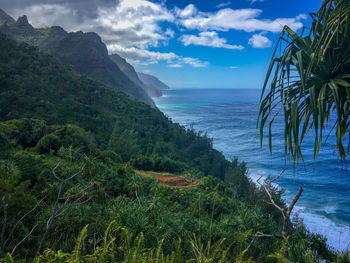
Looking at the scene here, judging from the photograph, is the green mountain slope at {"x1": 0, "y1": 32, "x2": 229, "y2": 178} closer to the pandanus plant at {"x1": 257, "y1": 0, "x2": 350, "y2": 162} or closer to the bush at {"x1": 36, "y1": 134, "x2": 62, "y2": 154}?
the bush at {"x1": 36, "y1": 134, "x2": 62, "y2": 154}

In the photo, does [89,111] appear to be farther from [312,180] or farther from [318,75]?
[312,180]

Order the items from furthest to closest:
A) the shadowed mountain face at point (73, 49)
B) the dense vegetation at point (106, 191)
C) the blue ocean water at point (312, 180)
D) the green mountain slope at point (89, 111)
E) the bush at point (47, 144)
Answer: the shadowed mountain face at point (73, 49) → the green mountain slope at point (89, 111) → the blue ocean water at point (312, 180) → the bush at point (47, 144) → the dense vegetation at point (106, 191)

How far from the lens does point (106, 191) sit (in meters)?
6.31

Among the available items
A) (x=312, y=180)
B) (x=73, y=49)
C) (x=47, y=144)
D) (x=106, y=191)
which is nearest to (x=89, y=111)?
(x=47, y=144)

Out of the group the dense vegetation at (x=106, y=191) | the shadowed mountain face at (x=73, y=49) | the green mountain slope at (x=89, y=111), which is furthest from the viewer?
the shadowed mountain face at (x=73, y=49)

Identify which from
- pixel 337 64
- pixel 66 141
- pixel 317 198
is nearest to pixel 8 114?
pixel 66 141

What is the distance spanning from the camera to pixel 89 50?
3356 inches

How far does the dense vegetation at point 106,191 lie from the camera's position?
2820mm

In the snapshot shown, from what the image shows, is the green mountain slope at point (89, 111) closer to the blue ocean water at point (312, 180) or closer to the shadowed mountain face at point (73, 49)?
the blue ocean water at point (312, 180)

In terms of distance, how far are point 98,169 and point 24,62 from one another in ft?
108

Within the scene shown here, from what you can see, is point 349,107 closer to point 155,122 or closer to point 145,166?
point 145,166

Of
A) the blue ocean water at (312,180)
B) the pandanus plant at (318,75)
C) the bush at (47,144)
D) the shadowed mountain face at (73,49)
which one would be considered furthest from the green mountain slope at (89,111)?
the shadowed mountain face at (73,49)

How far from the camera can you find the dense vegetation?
9.25 feet

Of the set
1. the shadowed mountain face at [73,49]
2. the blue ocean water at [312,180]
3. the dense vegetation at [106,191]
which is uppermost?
the shadowed mountain face at [73,49]
